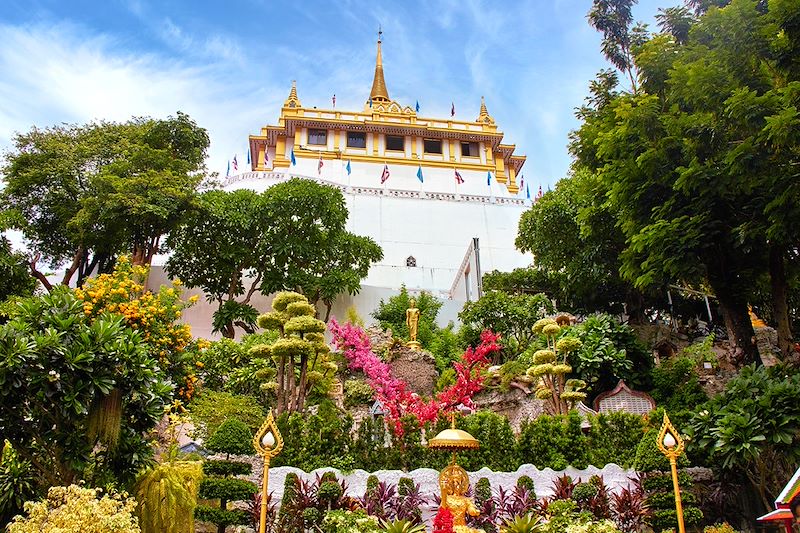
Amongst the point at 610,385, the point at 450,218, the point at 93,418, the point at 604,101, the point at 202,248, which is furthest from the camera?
the point at 450,218

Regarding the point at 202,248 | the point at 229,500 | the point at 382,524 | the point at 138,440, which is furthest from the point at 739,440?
the point at 202,248

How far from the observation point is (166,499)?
678 centimetres

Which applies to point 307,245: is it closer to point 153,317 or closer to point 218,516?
point 153,317

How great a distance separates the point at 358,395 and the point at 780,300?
7673mm

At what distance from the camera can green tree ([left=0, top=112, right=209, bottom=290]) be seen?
1594 centimetres

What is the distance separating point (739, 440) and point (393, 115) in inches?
1057

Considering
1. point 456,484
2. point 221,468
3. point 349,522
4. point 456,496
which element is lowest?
point 349,522

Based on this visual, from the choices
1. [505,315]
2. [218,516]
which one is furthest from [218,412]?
[505,315]

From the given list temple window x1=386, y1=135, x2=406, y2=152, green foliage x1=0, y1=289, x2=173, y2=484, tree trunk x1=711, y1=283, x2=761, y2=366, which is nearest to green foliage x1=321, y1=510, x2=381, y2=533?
green foliage x1=0, y1=289, x2=173, y2=484

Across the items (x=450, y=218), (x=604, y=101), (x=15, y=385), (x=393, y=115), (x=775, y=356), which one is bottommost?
(x=15, y=385)

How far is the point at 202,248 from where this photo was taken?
719 inches

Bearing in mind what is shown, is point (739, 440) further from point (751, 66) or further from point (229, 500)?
point (229, 500)

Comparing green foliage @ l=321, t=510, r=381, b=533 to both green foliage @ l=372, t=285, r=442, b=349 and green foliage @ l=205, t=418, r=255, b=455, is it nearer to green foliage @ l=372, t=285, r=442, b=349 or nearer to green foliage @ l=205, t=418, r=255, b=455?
green foliage @ l=205, t=418, r=255, b=455

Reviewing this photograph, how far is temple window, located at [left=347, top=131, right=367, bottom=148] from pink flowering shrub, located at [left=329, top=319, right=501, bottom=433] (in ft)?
66.1
